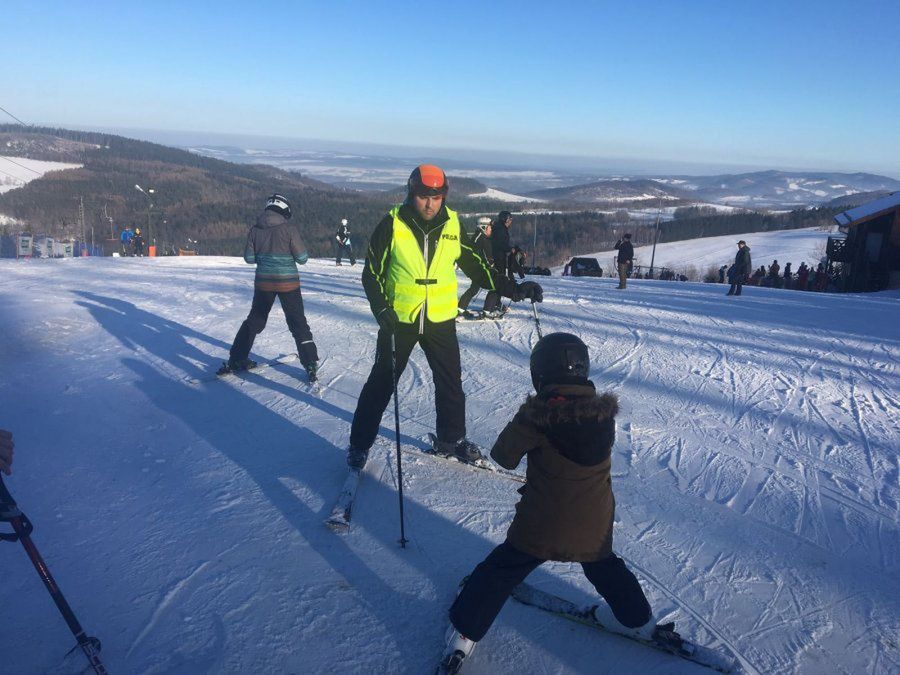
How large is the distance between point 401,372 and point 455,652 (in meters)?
1.62

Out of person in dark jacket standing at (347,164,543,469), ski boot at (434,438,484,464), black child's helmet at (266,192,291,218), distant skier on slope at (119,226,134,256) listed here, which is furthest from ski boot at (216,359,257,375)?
distant skier on slope at (119,226,134,256)

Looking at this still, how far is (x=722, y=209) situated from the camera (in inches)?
3654

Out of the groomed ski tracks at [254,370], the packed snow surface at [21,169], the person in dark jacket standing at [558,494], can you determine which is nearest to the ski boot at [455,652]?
the person in dark jacket standing at [558,494]

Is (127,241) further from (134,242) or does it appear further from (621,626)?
(621,626)

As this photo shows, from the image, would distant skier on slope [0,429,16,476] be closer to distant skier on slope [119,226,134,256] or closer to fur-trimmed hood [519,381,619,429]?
fur-trimmed hood [519,381,619,429]

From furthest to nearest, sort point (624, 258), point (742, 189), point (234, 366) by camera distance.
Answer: point (742, 189) → point (624, 258) → point (234, 366)

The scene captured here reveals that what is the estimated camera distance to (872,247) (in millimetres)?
24016

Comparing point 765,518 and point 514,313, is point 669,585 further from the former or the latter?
point 514,313

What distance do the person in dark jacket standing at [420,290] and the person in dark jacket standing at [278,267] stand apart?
2.11 meters

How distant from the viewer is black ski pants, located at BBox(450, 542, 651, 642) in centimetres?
214

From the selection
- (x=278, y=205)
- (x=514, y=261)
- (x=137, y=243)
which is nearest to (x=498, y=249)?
(x=514, y=261)

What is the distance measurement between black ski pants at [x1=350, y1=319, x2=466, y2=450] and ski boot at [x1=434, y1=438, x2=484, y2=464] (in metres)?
0.12

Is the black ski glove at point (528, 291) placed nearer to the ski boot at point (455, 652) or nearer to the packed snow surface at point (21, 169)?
the ski boot at point (455, 652)

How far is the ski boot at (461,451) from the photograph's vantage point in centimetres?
381
